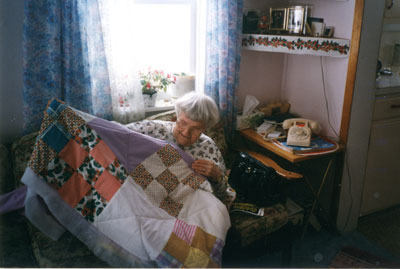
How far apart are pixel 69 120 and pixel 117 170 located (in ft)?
1.05

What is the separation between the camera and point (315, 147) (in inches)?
90.2

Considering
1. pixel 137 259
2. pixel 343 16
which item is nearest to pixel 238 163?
pixel 137 259

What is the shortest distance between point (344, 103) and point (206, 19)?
3.63 ft

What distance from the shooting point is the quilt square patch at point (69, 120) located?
161 centimetres

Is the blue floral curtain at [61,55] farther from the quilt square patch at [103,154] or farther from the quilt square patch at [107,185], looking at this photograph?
the quilt square patch at [107,185]

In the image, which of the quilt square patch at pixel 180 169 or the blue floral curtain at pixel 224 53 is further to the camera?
the blue floral curtain at pixel 224 53

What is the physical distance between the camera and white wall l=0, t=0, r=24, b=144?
6.27 feet

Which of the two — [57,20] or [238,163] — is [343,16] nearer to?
[238,163]

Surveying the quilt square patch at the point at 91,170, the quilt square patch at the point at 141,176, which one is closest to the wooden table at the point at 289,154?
the quilt square patch at the point at 141,176

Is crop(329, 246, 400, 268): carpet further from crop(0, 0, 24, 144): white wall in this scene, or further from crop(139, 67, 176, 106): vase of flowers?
crop(0, 0, 24, 144): white wall

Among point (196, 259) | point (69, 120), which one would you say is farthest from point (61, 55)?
point (196, 259)

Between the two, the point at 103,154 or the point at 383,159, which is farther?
the point at 383,159

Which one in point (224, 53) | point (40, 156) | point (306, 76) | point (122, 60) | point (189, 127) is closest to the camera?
point (40, 156)

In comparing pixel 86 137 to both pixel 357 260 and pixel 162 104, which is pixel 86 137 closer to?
pixel 162 104
